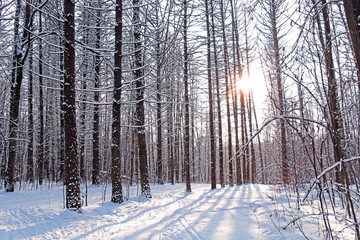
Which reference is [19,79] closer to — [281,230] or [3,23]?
[3,23]

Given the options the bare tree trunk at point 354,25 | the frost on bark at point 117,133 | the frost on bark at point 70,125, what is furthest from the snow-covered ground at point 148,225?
the bare tree trunk at point 354,25

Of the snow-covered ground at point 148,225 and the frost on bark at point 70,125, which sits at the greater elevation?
the frost on bark at point 70,125

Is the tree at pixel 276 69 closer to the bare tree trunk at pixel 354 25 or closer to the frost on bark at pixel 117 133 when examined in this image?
the bare tree trunk at pixel 354 25

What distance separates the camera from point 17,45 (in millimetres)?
9914

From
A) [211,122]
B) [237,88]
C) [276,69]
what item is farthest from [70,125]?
[237,88]

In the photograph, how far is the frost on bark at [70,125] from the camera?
17.7 ft

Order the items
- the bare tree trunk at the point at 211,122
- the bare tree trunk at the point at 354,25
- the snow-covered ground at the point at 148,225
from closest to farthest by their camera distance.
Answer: the bare tree trunk at the point at 354,25 < the snow-covered ground at the point at 148,225 < the bare tree trunk at the point at 211,122

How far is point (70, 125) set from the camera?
559 cm

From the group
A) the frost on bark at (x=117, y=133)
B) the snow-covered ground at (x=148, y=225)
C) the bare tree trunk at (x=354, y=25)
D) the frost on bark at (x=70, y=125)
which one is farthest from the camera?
the frost on bark at (x=117, y=133)

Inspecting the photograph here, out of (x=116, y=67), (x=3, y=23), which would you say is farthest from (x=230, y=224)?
(x=3, y=23)

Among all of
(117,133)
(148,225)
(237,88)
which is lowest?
(148,225)

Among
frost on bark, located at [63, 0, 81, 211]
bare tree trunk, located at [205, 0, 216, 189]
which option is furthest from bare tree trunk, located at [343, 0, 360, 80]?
bare tree trunk, located at [205, 0, 216, 189]

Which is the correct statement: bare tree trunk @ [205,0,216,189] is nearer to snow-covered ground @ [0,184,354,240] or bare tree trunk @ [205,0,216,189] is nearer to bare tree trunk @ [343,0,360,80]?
snow-covered ground @ [0,184,354,240]

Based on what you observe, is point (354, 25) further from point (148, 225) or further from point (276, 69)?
point (148, 225)
